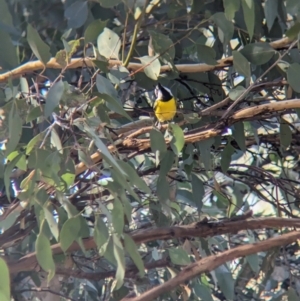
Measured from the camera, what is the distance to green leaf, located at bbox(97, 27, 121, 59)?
3.60 feet

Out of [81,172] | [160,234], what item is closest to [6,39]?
[81,172]

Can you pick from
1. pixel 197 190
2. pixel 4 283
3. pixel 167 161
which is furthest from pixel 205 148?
pixel 4 283

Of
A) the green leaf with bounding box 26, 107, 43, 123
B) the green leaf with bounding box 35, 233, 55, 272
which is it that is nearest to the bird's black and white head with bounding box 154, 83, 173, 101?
the green leaf with bounding box 26, 107, 43, 123

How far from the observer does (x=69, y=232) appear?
859 millimetres

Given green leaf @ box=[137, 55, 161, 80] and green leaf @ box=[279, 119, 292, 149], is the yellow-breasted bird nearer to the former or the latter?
green leaf @ box=[137, 55, 161, 80]

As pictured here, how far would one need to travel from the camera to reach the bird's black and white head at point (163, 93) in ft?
4.52

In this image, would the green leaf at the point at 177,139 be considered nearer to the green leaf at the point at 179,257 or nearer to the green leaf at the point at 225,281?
the green leaf at the point at 179,257

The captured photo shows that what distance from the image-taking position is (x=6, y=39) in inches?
38.9

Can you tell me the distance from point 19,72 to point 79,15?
158 millimetres

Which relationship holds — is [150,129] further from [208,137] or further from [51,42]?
[51,42]

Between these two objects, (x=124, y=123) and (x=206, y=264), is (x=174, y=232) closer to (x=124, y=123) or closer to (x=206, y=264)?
(x=206, y=264)

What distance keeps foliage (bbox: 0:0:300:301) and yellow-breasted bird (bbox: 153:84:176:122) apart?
0.02 meters

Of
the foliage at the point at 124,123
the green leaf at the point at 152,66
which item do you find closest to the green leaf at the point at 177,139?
the foliage at the point at 124,123

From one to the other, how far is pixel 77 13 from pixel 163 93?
29 cm
